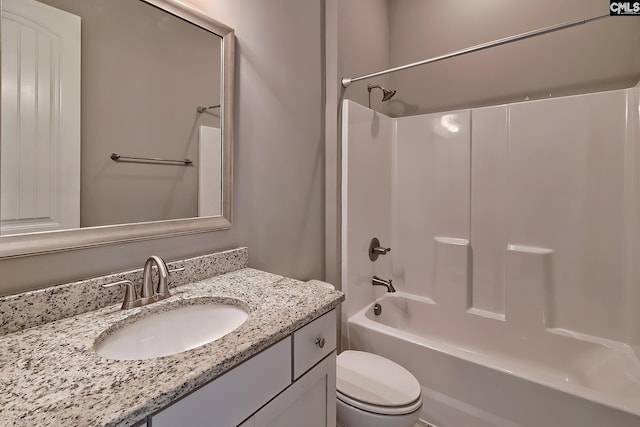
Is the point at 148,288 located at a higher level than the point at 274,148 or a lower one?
lower

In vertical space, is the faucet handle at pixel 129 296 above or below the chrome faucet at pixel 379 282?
above

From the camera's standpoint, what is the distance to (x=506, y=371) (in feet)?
4.41

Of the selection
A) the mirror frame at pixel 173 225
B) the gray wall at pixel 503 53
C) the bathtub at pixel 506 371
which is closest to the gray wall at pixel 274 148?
the mirror frame at pixel 173 225

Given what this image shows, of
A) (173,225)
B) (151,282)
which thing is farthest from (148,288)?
(173,225)

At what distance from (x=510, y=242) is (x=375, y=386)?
134 centimetres

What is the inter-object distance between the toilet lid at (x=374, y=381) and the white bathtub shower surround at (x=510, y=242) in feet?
0.74

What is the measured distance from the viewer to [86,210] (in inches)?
36.1

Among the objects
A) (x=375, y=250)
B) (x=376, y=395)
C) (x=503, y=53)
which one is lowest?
(x=376, y=395)

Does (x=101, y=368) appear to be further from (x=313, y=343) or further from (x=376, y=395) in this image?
(x=376, y=395)

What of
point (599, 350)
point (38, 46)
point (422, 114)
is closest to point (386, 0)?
point (422, 114)

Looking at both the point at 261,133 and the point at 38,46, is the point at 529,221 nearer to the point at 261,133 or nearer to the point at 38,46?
the point at 261,133

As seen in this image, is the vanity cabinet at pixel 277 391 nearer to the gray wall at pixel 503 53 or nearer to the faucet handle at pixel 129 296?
the faucet handle at pixel 129 296

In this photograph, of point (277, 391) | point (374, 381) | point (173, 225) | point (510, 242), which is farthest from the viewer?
point (510, 242)

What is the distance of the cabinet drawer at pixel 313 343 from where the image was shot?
84cm
